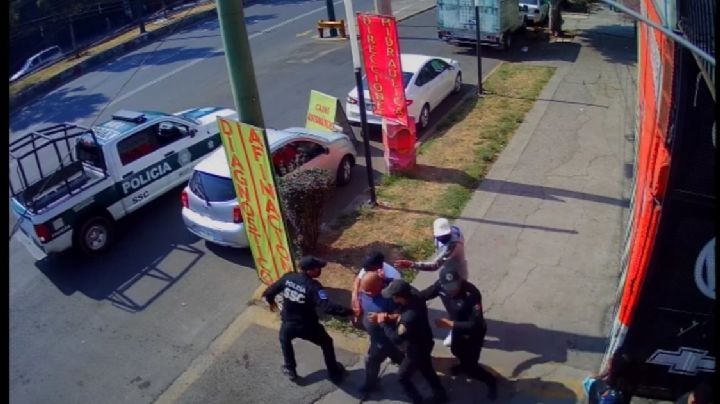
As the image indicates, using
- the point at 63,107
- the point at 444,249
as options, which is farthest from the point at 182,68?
the point at 444,249

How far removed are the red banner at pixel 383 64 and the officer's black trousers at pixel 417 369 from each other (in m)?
5.70

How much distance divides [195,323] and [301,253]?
181 centimetres

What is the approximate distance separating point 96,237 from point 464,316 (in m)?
6.42

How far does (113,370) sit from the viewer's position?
779 cm

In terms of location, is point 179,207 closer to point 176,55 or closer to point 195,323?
point 195,323

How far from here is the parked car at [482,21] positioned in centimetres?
1930

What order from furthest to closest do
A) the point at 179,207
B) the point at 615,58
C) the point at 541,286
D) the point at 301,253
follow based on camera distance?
the point at 615,58, the point at 179,207, the point at 301,253, the point at 541,286

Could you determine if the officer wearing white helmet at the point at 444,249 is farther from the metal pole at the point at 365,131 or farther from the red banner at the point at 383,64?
the red banner at the point at 383,64

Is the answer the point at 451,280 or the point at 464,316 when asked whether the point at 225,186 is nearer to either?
the point at 451,280

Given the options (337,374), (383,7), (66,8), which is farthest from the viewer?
(66,8)

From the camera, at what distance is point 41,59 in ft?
76.4

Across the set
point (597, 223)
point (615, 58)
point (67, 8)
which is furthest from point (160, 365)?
point (67, 8)

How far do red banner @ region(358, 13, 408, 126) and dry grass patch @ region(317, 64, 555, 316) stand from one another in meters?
1.27

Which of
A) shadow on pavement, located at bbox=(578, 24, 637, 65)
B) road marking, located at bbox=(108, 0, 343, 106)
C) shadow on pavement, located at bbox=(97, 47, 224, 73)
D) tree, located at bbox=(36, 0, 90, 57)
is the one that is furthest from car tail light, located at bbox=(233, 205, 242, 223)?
tree, located at bbox=(36, 0, 90, 57)
